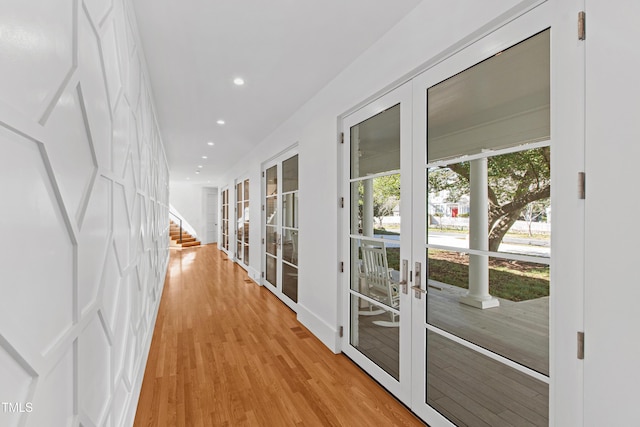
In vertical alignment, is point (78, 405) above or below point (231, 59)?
below

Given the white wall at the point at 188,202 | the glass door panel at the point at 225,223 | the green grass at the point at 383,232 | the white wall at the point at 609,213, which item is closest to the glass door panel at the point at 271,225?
the green grass at the point at 383,232

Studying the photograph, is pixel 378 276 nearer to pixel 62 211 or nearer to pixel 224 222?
pixel 62 211

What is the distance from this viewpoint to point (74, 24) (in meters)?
0.88

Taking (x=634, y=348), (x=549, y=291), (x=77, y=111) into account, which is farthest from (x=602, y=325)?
(x=77, y=111)

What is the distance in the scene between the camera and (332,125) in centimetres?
285

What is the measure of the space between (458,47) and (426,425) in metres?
2.27

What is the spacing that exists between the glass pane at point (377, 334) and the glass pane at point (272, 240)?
95.9 inches

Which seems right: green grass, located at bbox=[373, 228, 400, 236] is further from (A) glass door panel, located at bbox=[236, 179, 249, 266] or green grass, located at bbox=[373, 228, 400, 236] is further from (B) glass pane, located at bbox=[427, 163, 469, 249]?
(A) glass door panel, located at bbox=[236, 179, 249, 266]

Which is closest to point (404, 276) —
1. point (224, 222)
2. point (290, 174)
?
Answer: point (290, 174)

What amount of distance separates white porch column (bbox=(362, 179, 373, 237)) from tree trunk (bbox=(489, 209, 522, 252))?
3.35ft

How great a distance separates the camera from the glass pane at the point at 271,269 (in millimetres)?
4799

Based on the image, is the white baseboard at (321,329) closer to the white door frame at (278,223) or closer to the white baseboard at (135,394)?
the white door frame at (278,223)

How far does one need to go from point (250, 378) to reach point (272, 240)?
2.83 meters

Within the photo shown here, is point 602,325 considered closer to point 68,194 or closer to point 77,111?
point 68,194
